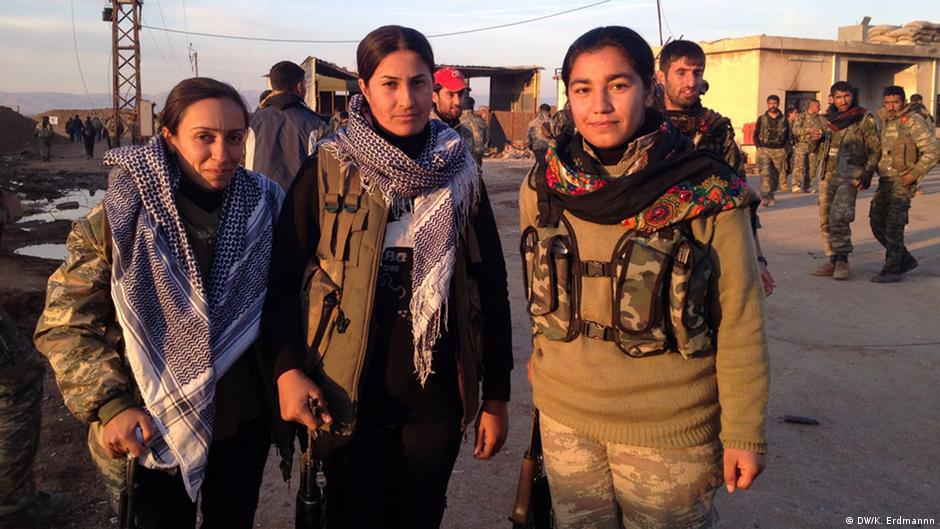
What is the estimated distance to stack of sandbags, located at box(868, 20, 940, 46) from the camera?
26.3 m

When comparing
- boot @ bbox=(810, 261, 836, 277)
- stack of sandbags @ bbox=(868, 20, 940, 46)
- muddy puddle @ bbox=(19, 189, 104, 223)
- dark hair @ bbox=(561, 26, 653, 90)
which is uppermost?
stack of sandbags @ bbox=(868, 20, 940, 46)

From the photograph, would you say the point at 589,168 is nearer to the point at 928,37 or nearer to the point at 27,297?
the point at 27,297

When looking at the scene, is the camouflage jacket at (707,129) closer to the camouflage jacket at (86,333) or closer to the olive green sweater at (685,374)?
the olive green sweater at (685,374)

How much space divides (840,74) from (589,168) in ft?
81.8

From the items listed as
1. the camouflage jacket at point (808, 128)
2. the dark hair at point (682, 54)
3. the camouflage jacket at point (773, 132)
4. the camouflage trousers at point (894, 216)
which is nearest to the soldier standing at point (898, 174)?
the camouflage trousers at point (894, 216)

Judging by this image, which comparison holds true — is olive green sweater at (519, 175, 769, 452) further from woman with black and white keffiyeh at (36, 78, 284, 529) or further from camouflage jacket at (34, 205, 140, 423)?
camouflage jacket at (34, 205, 140, 423)

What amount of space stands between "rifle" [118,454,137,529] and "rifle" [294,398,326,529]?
44cm

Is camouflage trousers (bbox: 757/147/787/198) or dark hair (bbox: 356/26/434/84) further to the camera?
camouflage trousers (bbox: 757/147/787/198)

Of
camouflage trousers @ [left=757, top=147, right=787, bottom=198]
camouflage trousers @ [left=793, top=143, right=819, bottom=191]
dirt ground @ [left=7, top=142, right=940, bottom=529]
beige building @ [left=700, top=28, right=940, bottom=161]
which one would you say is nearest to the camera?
dirt ground @ [left=7, top=142, right=940, bottom=529]

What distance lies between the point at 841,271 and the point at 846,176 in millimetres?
1142

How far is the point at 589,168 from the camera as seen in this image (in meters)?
1.90

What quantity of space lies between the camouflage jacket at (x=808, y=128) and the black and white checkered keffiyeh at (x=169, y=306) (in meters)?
14.1

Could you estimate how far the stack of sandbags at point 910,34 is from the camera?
26328mm

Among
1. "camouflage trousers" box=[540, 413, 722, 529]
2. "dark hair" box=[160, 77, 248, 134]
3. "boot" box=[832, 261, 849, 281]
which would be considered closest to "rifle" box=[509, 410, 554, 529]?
"camouflage trousers" box=[540, 413, 722, 529]
